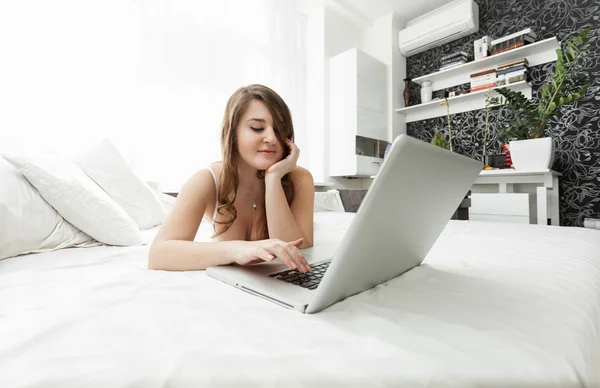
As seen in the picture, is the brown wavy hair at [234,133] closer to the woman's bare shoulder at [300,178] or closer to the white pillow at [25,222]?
the woman's bare shoulder at [300,178]

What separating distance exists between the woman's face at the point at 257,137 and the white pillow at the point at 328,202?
1.63 metres

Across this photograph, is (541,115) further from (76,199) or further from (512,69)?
(76,199)

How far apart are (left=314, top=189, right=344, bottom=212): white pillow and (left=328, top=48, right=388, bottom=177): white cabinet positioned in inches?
31.7

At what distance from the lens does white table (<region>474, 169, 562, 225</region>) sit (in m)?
2.46

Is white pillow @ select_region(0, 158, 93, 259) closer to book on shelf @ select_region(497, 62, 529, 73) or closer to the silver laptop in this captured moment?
the silver laptop

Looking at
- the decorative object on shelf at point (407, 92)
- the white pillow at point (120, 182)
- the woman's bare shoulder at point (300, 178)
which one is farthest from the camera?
the decorative object on shelf at point (407, 92)

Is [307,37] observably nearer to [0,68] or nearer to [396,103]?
[396,103]

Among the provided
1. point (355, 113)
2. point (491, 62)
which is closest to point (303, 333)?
point (355, 113)

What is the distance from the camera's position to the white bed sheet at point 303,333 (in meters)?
0.32

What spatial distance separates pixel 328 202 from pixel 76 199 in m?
1.96

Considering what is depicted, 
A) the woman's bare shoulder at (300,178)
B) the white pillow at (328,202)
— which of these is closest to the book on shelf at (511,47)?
the white pillow at (328,202)

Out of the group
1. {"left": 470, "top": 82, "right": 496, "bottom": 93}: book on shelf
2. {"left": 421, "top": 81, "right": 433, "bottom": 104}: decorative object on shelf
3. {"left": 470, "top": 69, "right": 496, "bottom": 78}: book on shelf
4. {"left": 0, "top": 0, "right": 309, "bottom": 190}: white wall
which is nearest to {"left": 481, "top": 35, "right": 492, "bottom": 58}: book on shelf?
{"left": 470, "top": 69, "right": 496, "bottom": 78}: book on shelf

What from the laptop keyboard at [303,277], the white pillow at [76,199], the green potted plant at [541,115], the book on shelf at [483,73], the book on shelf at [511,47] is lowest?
the laptop keyboard at [303,277]

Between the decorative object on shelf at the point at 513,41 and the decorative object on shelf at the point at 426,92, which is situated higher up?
the decorative object on shelf at the point at 513,41
